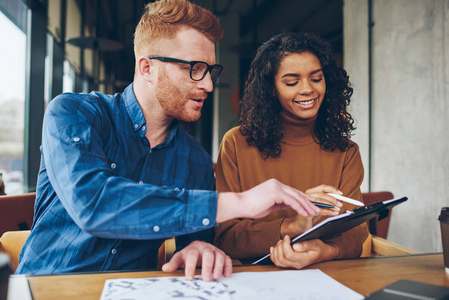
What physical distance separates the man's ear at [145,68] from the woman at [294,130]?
54 centimetres

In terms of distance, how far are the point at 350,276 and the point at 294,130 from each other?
3.03 ft

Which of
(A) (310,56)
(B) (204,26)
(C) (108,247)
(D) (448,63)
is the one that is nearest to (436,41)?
(D) (448,63)

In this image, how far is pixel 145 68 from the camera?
4.21 ft

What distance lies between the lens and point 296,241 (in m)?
0.99

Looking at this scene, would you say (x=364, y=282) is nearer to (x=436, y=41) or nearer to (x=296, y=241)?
(x=296, y=241)

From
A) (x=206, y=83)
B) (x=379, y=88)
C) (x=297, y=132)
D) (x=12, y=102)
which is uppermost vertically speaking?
(x=379, y=88)

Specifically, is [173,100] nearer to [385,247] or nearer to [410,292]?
[410,292]

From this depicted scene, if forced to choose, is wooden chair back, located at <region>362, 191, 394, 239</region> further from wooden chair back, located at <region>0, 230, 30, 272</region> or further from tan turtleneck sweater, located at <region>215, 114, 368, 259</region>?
wooden chair back, located at <region>0, 230, 30, 272</region>

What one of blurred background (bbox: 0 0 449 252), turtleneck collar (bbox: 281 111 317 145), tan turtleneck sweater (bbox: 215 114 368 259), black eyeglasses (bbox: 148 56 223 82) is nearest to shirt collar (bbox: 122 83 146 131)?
black eyeglasses (bbox: 148 56 223 82)

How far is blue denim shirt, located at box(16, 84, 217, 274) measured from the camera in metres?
0.83

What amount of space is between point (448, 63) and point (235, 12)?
5.53 metres

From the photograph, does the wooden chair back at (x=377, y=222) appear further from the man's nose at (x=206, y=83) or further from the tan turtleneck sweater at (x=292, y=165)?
the man's nose at (x=206, y=83)

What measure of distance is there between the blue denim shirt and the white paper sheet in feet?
0.36

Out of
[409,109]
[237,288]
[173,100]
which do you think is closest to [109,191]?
[237,288]
